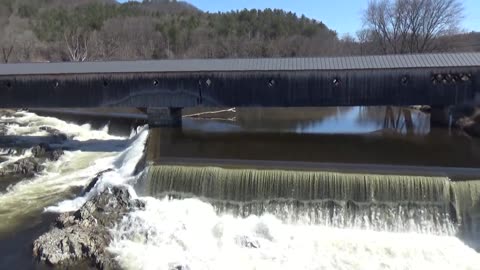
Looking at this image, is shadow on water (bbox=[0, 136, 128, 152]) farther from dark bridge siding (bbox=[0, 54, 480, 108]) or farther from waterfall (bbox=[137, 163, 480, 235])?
waterfall (bbox=[137, 163, 480, 235])

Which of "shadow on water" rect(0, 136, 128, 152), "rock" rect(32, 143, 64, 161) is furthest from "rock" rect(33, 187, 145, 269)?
"shadow on water" rect(0, 136, 128, 152)

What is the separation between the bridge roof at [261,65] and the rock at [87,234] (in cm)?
853

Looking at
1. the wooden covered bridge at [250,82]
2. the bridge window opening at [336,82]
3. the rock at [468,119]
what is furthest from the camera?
the rock at [468,119]

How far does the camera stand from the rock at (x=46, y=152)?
19241 millimetres

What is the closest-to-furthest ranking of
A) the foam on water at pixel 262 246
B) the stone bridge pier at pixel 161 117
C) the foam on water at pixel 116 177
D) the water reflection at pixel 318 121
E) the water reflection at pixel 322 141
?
1. the foam on water at pixel 262 246
2. the foam on water at pixel 116 177
3. the water reflection at pixel 322 141
4. the stone bridge pier at pixel 161 117
5. the water reflection at pixel 318 121

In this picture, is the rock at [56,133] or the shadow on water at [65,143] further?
the rock at [56,133]

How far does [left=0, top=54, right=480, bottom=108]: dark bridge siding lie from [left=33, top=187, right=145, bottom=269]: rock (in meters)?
8.03

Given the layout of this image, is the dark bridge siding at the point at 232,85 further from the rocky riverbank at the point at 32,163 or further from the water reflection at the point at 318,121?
the rocky riverbank at the point at 32,163

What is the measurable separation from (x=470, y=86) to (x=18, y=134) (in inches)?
866

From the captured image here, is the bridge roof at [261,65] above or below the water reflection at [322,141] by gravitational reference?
above

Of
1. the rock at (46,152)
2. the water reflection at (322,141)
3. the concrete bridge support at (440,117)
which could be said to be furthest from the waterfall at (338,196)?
the concrete bridge support at (440,117)

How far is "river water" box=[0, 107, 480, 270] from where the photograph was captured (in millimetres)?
11227

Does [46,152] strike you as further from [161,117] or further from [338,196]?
[338,196]

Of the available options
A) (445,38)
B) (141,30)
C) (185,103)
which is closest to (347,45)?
(445,38)
